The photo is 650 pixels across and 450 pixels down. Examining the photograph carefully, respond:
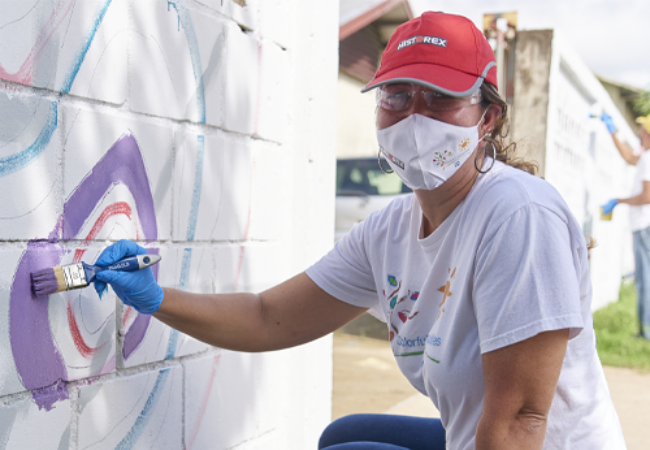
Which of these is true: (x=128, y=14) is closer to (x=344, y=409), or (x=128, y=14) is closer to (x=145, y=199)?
(x=145, y=199)

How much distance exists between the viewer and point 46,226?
1.47 m

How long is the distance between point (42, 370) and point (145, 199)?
20.6 inches

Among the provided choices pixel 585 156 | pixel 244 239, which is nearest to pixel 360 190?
pixel 585 156

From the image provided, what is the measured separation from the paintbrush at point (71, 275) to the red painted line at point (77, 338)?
0.12 meters

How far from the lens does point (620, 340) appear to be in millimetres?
6465

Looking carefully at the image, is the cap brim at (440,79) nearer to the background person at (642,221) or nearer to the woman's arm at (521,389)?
the woman's arm at (521,389)

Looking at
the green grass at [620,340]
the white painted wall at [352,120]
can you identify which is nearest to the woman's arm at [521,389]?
the green grass at [620,340]

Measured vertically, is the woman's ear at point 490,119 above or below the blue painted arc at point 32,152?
above

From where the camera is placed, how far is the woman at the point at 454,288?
132 centimetres

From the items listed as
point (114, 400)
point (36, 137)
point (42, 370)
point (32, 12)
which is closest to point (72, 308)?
point (42, 370)

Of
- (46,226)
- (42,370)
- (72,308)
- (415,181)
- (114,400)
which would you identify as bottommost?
(114,400)

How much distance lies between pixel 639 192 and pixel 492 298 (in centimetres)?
573

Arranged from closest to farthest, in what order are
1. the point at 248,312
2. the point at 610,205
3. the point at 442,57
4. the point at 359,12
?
the point at 442,57, the point at 248,312, the point at 610,205, the point at 359,12

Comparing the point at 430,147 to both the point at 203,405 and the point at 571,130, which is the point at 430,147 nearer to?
the point at 203,405
